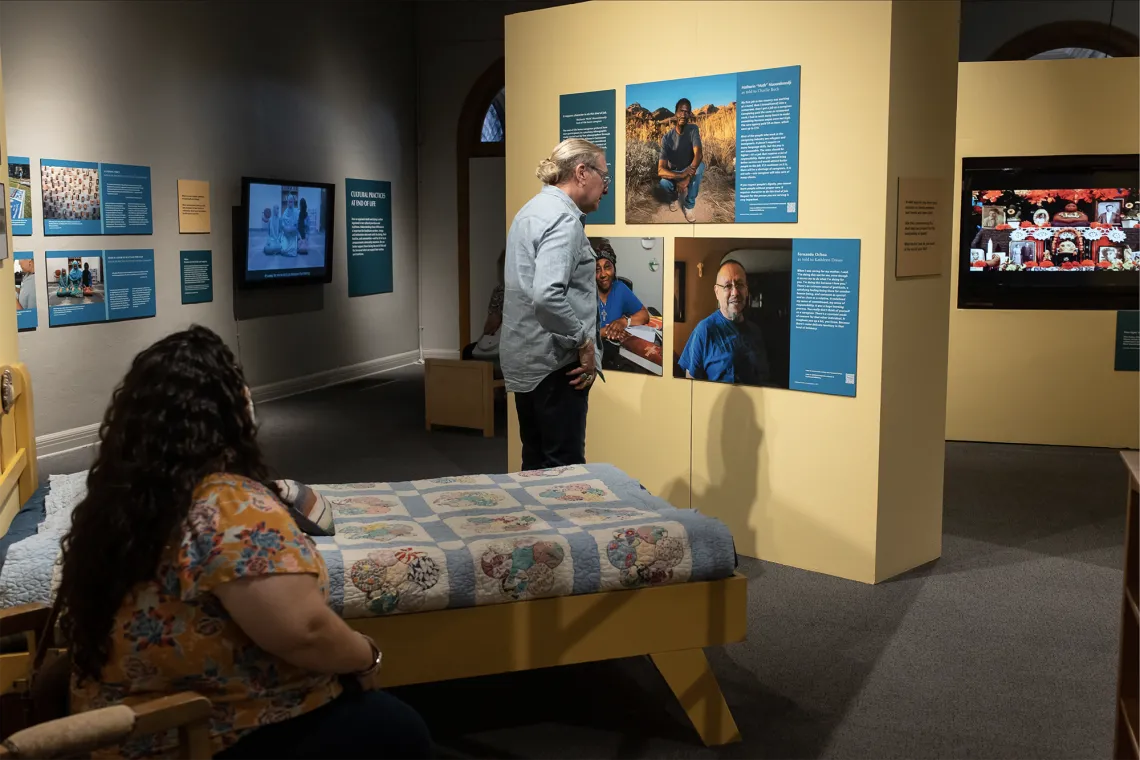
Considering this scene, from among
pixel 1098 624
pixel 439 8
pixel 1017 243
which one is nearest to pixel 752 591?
pixel 1098 624

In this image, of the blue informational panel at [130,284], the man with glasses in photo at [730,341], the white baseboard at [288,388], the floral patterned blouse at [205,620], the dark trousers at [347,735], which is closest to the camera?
the floral patterned blouse at [205,620]

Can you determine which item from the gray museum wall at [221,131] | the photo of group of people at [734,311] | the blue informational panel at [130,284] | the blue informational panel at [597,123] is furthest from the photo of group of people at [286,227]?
the photo of group of people at [734,311]

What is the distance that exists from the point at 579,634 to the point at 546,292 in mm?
1498

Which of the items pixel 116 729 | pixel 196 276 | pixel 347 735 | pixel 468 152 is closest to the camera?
pixel 116 729

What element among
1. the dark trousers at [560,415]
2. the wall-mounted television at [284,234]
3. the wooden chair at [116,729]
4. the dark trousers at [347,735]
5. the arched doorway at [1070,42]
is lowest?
the dark trousers at [347,735]

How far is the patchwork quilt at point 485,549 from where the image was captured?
2.84 meters

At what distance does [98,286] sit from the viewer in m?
7.48

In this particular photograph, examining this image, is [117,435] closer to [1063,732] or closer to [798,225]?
[1063,732]

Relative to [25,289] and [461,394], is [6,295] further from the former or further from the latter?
[461,394]

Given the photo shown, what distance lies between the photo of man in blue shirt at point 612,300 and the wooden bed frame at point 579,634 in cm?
230

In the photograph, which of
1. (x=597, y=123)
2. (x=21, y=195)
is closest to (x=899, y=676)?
(x=597, y=123)

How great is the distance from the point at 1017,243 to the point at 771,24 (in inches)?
130

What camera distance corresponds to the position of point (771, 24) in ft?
15.2

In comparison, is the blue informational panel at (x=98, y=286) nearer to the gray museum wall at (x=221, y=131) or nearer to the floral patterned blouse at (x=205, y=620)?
the gray museum wall at (x=221, y=131)
